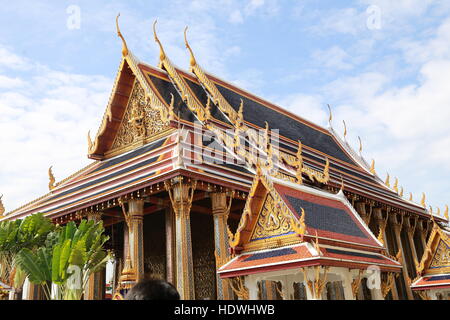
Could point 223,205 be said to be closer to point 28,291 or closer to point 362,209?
point 28,291

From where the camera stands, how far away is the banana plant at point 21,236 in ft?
39.2

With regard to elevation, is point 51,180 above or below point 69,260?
above

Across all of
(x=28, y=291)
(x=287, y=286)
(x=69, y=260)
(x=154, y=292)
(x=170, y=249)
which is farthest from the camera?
(x=28, y=291)

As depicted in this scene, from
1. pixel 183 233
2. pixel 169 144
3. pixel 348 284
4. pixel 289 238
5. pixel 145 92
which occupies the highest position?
pixel 145 92

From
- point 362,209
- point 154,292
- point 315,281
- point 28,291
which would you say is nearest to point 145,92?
point 28,291

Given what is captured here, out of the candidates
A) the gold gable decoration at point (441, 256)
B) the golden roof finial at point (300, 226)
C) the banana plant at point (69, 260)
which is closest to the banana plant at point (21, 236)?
the banana plant at point (69, 260)

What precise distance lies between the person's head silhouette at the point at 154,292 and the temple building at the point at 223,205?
3.84 meters

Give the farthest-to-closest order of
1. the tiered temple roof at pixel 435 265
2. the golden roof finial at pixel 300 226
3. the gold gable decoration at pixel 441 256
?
1. the gold gable decoration at pixel 441 256
2. the tiered temple roof at pixel 435 265
3. the golden roof finial at pixel 300 226

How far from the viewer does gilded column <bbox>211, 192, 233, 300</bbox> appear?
10297 mm

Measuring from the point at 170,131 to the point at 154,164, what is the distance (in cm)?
234

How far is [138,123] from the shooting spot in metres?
14.3

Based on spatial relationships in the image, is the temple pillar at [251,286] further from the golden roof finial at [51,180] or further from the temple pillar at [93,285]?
the golden roof finial at [51,180]

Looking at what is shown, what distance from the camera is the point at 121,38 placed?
14.5 m

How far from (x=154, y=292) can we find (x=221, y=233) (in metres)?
9.17
